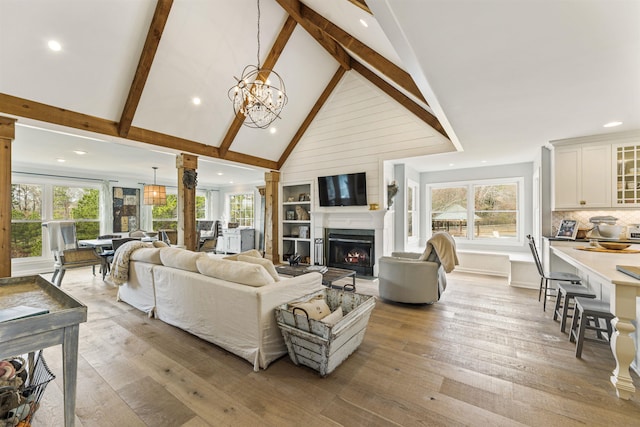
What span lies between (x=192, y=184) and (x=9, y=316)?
14.1 feet

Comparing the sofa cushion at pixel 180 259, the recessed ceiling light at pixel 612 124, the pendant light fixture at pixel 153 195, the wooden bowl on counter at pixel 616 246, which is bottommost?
the sofa cushion at pixel 180 259

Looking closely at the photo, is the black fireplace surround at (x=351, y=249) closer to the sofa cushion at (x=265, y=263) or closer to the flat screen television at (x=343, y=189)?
the flat screen television at (x=343, y=189)

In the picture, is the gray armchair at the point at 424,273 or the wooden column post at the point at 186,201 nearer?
the gray armchair at the point at 424,273

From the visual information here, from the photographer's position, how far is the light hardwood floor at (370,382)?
1.70 metres

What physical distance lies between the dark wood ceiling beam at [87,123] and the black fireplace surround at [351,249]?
10.6ft

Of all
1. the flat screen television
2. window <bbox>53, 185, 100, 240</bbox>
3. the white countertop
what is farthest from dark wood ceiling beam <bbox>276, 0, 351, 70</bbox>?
window <bbox>53, 185, 100, 240</bbox>

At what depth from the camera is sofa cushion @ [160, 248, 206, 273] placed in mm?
2860

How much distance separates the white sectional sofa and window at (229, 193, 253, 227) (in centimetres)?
667

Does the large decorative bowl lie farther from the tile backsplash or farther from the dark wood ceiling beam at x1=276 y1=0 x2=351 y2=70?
the dark wood ceiling beam at x1=276 y1=0 x2=351 y2=70

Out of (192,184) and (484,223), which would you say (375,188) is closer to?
(484,223)

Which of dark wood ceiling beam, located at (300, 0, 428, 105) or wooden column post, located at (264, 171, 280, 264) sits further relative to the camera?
wooden column post, located at (264, 171, 280, 264)

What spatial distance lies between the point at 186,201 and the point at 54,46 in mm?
2743

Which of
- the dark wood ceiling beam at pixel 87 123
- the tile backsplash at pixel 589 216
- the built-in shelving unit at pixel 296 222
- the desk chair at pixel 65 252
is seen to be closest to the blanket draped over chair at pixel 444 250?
the tile backsplash at pixel 589 216

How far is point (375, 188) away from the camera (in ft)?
17.9
